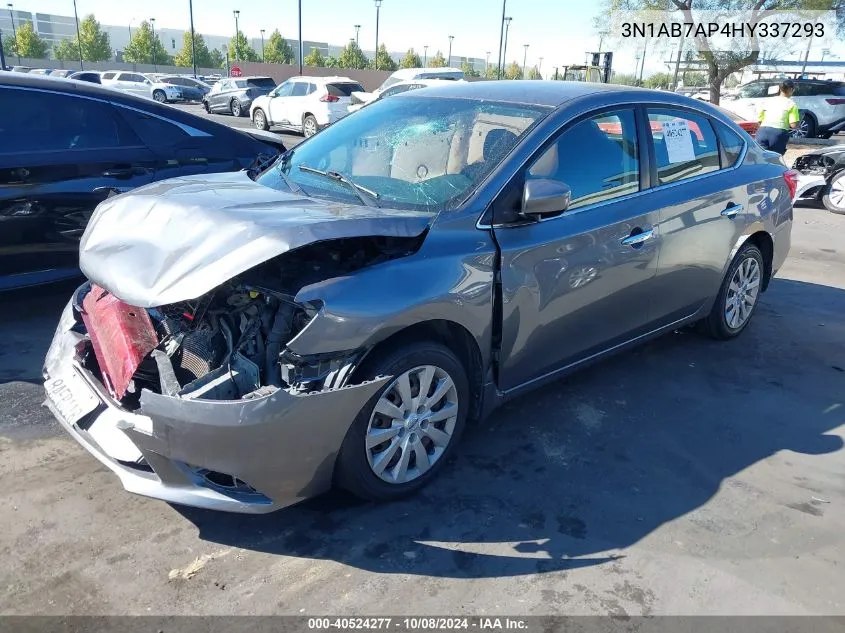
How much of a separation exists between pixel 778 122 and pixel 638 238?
951 cm

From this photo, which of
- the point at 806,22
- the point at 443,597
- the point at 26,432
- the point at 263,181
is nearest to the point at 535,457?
the point at 443,597

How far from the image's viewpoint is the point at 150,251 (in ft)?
9.37

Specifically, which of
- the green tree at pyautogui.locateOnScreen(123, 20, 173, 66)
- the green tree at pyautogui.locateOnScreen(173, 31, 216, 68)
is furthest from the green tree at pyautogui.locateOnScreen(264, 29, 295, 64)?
the green tree at pyautogui.locateOnScreen(123, 20, 173, 66)

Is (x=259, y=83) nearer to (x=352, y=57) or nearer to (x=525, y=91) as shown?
(x=525, y=91)

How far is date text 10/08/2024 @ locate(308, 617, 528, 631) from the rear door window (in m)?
2.67

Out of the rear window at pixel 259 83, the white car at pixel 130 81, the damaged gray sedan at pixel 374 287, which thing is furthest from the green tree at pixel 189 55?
the damaged gray sedan at pixel 374 287

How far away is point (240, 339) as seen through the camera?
111 inches

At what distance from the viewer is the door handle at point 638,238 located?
3.75 metres

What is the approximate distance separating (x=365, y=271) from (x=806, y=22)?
3095 cm

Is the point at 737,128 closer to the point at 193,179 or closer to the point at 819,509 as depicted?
the point at 819,509

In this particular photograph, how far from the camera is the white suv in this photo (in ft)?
63.7

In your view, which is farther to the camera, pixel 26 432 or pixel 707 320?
pixel 707 320

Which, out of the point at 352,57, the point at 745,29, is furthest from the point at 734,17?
the point at 352,57

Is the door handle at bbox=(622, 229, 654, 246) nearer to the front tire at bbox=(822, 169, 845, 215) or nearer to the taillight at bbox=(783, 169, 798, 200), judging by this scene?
the taillight at bbox=(783, 169, 798, 200)
